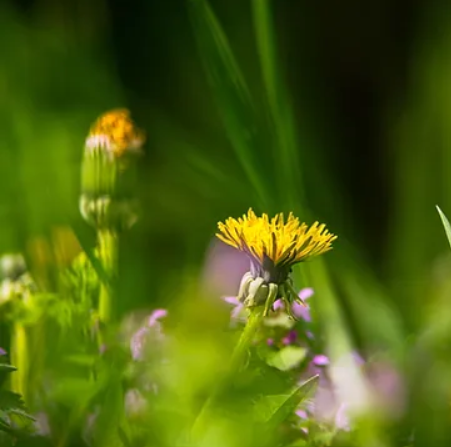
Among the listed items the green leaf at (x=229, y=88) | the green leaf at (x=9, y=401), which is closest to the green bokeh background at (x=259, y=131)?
the green leaf at (x=229, y=88)

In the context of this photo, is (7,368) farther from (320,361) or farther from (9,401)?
(320,361)

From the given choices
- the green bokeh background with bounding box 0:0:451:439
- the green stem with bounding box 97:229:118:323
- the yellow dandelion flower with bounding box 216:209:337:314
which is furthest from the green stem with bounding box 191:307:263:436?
the green bokeh background with bounding box 0:0:451:439

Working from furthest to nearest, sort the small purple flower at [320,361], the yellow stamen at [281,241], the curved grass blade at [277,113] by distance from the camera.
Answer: the curved grass blade at [277,113] < the small purple flower at [320,361] < the yellow stamen at [281,241]

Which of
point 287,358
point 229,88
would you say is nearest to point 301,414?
point 287,358

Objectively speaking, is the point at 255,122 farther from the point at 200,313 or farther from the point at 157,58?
the point at 157,58

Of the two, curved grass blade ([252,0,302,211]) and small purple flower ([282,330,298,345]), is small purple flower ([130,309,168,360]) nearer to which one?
small purple flower ([282,330,298,345])

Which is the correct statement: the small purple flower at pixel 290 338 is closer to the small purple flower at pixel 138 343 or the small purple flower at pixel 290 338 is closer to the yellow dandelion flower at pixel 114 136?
the small purple flower at pixel 138 343

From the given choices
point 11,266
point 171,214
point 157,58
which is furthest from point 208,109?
point 11,266
